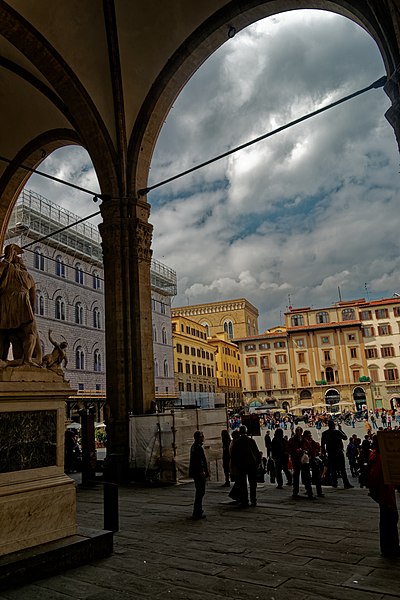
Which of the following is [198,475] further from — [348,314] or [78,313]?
[348,314]

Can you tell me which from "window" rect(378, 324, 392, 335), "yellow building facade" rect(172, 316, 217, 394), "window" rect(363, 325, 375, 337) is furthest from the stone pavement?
"window" rect(363, 325, 375, 337)

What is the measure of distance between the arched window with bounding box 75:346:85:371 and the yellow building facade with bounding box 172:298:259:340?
54659 millimetres

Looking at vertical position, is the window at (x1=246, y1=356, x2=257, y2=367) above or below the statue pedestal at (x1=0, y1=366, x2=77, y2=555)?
above

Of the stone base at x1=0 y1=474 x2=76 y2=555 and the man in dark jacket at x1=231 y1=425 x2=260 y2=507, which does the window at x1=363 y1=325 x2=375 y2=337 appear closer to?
the man in dark jacket at x1=231 y1=425 x2=260 y2=507

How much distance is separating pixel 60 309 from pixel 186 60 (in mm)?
22656

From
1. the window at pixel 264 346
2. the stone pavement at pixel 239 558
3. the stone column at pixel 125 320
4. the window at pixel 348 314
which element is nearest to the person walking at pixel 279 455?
the stone pavement at pixel 239 558

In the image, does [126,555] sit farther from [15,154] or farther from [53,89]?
[15,154]

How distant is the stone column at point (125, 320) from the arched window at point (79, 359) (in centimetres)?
2188

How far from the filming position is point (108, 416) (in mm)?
10688

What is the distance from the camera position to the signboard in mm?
4457

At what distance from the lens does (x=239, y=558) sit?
4480 millimetres

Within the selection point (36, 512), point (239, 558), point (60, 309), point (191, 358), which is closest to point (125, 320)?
point (36, 512)

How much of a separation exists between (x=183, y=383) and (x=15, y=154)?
39.7 m

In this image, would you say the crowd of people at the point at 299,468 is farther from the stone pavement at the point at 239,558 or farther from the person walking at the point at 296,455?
the stone pavement at the point at 239,558
